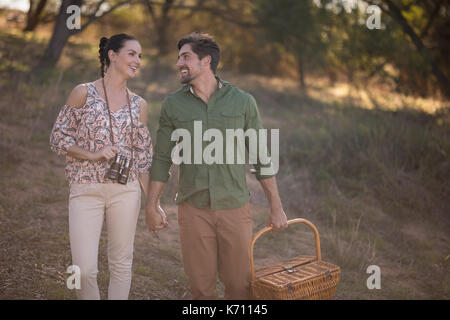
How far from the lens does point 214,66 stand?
10.6 ft

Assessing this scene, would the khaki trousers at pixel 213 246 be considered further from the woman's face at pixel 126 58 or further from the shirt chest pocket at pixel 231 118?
the woman's face at pixel 126 58

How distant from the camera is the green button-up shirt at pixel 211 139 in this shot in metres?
3.06

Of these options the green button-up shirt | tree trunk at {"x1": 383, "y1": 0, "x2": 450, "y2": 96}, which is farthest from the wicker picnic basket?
tree trunk at {"x1": 383, "y1": 0, "x2": 450, "y2": 96}

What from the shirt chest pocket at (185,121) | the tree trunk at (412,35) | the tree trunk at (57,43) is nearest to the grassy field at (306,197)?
the tree trunk at (57,43)

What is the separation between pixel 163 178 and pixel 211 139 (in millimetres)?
413

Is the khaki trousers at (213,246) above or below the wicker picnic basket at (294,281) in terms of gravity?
above

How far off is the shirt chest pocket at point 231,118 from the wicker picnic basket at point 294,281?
2.12ft

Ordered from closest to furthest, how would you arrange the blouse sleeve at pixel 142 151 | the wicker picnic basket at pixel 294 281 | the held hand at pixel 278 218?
the wicker picnic basket at pixel 294 281
the held hand at pixel 278 218
the blouse sleeve at pixel 142 151

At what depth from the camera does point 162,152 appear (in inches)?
126

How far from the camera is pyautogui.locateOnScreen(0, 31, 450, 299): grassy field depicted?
489 cm

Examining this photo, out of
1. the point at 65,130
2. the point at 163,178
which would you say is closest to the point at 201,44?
the point at 163,178

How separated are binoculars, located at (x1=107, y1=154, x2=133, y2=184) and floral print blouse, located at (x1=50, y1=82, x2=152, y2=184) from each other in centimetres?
6

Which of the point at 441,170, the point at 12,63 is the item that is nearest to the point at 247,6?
the point at 12,63

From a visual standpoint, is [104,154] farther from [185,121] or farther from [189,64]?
[189,64]
